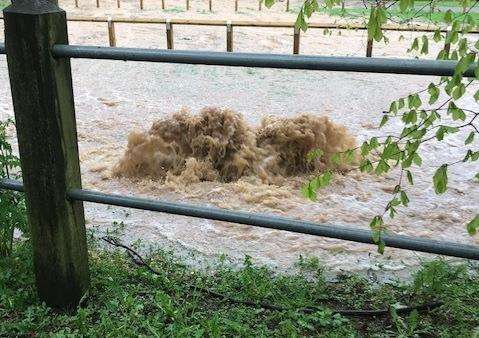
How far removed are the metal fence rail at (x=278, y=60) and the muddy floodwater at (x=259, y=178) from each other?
212cm

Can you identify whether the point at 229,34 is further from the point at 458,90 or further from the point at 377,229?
the point at 458,90

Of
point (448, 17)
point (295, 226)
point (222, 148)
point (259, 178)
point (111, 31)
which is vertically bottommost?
point (259, 178)

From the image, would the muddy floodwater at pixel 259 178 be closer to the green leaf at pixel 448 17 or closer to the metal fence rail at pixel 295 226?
the metal fence rail at pixel 295 226

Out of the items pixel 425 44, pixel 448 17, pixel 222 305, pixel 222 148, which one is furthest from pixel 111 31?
pixel 448 17

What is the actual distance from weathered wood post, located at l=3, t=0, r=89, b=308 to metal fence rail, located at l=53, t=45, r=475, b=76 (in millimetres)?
74

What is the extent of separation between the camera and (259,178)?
5.37 metres

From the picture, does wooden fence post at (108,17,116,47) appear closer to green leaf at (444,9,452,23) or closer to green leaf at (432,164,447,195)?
green leaf at (444,9,452,23)

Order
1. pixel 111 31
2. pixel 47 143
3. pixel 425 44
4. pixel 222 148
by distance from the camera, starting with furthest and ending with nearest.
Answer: pixel 111 31 < pixel 222 148 < pixel 47 143 < pixel 425 44

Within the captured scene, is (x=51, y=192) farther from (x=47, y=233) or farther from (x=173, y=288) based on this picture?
(x=173, y=288)

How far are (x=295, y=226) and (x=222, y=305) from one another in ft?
2.59


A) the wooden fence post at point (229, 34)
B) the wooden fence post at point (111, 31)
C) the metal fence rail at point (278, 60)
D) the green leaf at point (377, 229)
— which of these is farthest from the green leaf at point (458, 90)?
the wooden fence post at point (111, 31)

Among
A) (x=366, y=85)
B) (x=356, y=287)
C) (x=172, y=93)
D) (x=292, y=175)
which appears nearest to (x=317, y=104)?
(x=366, y=85)

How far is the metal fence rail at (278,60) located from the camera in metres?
1.35

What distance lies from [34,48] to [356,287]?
178 centimetres
